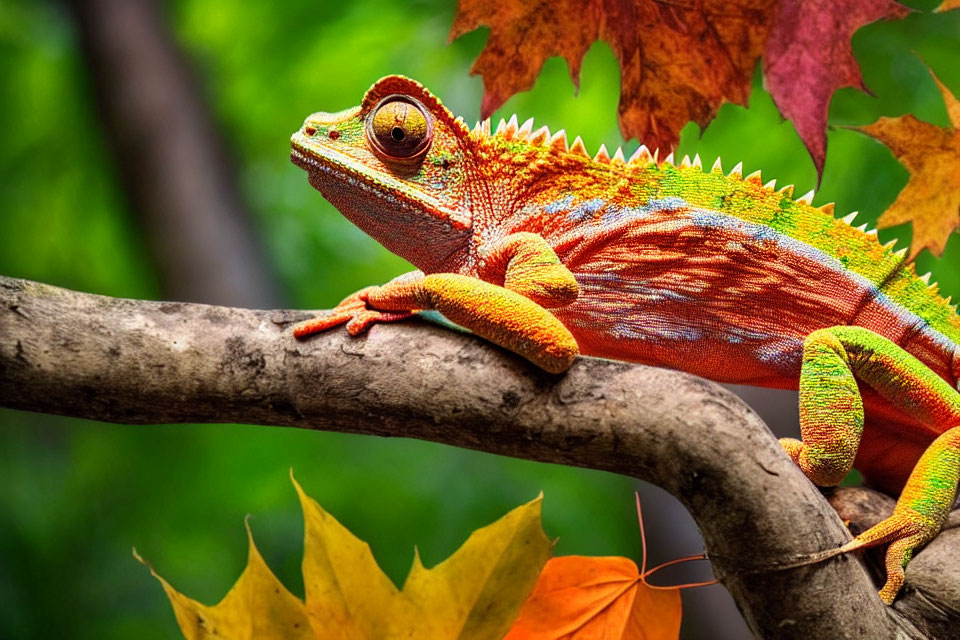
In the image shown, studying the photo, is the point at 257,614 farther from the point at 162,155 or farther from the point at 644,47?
the point at 162,155

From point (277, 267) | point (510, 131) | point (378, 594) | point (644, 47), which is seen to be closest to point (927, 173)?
point (644, 47)

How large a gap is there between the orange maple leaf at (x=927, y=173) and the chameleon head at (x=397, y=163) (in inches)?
28.3

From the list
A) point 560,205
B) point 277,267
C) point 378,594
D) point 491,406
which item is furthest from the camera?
point 277,267

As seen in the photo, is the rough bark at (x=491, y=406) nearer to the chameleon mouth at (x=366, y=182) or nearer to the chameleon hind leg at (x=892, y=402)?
the chameleon hind leg at (x=892, y=402)

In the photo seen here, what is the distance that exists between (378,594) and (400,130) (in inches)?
25.2

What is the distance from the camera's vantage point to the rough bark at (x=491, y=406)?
3.08 ft

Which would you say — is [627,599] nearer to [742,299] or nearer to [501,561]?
[501,561]

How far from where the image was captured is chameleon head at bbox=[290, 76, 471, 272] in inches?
45.6

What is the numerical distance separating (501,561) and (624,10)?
0.97m

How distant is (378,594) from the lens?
1.08 m

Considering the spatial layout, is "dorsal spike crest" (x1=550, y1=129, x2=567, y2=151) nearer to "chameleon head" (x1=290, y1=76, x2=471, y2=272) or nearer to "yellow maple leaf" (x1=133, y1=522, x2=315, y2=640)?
"chameleon head" (x1=290, y1=76, x2=471, y2=272)

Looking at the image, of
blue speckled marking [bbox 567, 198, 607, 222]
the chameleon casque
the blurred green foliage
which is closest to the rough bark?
the chameleon casque

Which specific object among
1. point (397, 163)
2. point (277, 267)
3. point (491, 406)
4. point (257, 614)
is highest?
point (397, 163)

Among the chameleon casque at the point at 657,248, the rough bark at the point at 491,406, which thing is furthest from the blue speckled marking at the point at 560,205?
the rough bark at the point at 491,406
